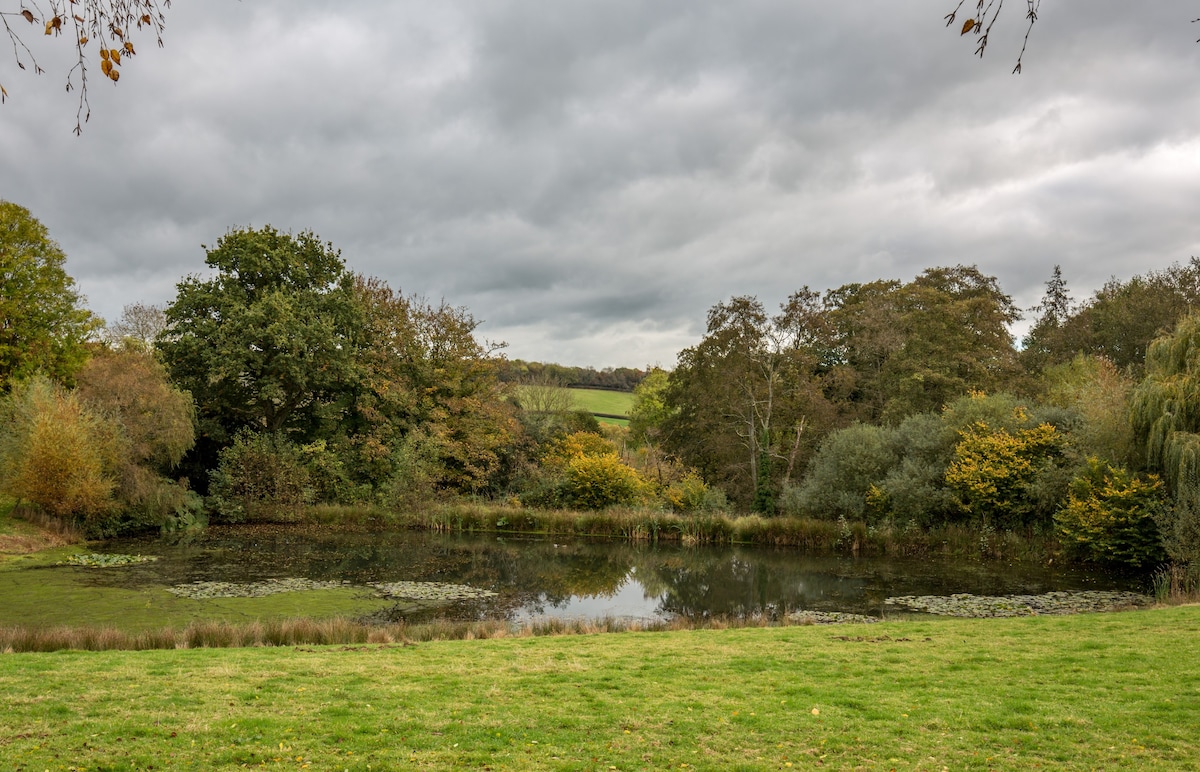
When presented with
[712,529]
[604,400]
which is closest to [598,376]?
[604,400]

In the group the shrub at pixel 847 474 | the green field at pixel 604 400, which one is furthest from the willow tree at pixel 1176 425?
the green field at pixel 604 400

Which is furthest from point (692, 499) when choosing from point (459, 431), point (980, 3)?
point (980, 3)

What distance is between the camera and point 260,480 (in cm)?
3234

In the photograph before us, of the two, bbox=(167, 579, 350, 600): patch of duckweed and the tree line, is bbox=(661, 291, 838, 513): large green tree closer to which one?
the tree line

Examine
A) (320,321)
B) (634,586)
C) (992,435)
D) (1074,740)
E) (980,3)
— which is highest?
(320,321)

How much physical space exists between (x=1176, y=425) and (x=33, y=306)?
3928 cm

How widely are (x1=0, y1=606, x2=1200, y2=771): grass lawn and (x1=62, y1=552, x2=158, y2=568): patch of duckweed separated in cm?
1279

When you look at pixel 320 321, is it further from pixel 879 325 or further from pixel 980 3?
pixel 980 3

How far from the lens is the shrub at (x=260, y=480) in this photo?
3170 cm

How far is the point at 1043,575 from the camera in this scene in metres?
21.3

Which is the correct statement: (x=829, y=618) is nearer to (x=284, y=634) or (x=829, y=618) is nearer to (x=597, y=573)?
(x=597, y=573)

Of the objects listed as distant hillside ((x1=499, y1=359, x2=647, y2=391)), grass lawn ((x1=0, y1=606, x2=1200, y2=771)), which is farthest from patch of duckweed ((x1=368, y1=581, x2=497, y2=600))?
distant hillside ((x1=499, y1=359, x2=647, y2=391))

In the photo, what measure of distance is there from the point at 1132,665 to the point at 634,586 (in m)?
13.5

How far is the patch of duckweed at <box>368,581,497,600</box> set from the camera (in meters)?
17.7
